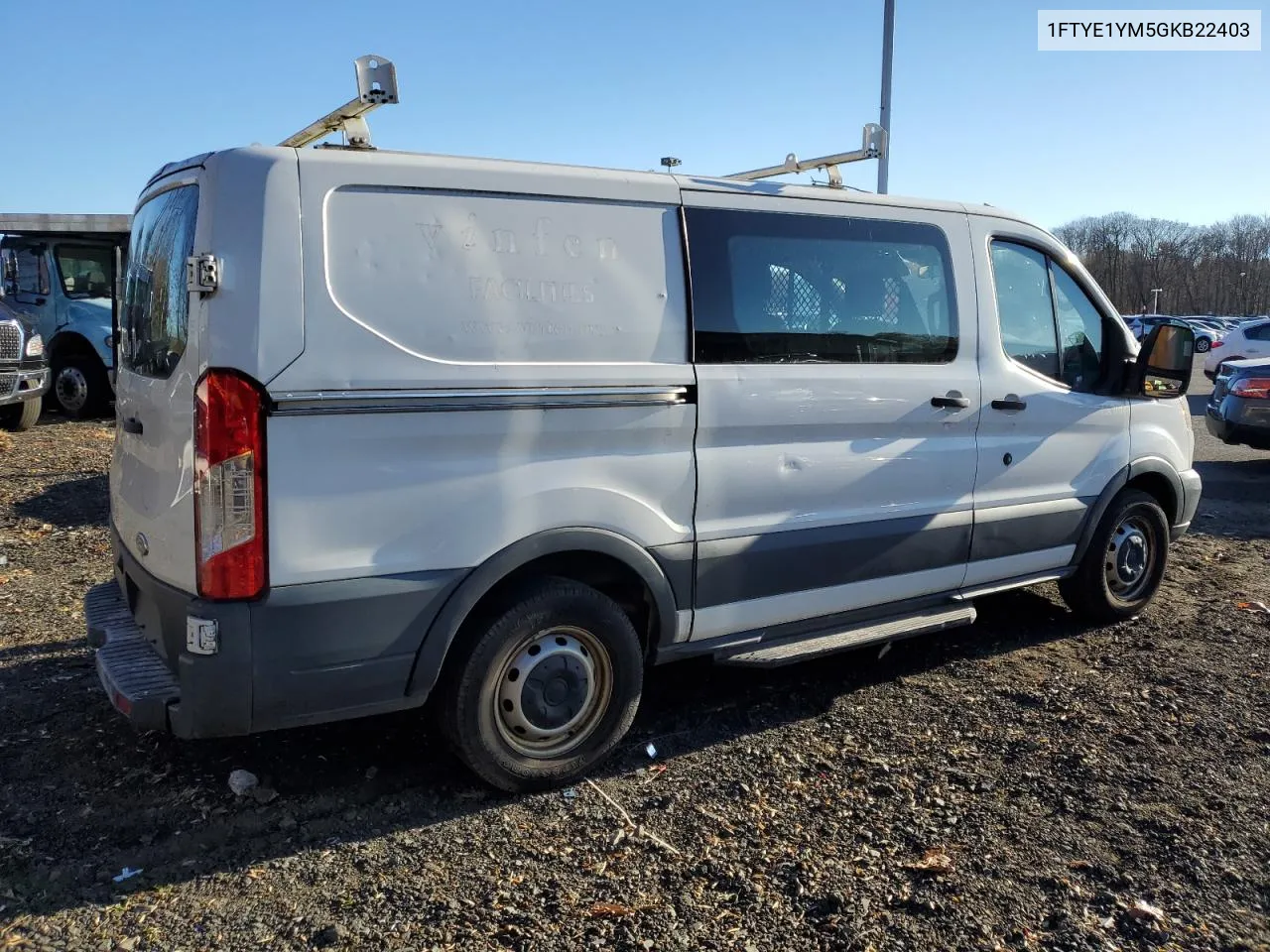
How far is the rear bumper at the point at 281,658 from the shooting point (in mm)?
3043

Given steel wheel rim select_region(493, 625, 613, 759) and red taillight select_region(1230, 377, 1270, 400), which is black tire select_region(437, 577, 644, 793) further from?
red taillight select_region(1230, 377, 1270, 400)

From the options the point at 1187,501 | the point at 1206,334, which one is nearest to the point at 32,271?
the point at 1187,501

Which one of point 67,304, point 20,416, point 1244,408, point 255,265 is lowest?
point 20,416

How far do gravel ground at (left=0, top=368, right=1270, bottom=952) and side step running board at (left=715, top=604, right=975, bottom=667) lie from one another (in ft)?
1.09

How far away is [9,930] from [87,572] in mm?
4049

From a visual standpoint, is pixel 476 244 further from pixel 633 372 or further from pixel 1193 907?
pixel 1193 907

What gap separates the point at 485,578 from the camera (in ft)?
11.1

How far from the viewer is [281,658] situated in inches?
122

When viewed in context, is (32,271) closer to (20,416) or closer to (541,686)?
(20,416)

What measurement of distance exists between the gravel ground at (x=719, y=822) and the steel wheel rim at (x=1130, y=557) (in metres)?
0.59

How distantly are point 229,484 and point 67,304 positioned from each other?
39.9ft

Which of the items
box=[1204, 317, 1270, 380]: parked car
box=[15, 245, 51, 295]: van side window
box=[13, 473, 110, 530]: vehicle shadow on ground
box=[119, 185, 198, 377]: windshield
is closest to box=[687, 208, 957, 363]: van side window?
box=[119, 185, 198, 377]: windshield

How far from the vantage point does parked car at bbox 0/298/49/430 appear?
37.1ft

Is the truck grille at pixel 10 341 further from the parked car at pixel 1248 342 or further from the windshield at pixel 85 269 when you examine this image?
the parked car at pixel 1248 342
